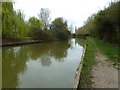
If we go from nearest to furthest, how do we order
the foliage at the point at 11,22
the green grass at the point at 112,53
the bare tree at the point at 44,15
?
the green grass at the point at 112,53 → the foliage at the point at 11,22 → the bare tree at the point at 44,15

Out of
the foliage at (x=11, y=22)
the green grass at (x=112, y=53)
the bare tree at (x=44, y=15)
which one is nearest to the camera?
the green grass at (x=112, y=53)

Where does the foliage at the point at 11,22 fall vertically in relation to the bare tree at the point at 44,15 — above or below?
below

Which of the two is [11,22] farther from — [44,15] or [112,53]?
[44,15]

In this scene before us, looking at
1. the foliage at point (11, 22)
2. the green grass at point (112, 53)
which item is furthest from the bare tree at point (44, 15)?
the green grass at point (112, 53)

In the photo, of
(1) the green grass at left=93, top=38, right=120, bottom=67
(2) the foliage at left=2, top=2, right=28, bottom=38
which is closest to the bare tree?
(2) the foliage at left=2, top=2, right=28, bottom=38

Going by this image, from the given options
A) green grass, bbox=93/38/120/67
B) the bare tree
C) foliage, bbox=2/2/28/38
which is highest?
the bare tree

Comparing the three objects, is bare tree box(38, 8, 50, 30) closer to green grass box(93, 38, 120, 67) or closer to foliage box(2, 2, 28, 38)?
foliage box(2, 2, 28, 38)

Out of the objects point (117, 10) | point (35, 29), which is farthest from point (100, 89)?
point (35, 29)

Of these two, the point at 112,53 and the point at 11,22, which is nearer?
the point at 112,53

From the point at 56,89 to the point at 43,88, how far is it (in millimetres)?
451

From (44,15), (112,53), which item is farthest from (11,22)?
(44,15)

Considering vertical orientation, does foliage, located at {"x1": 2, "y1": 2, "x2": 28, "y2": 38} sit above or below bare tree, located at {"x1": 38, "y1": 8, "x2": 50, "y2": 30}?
below

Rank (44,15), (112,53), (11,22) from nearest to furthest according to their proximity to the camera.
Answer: (112,53)
(11,22)
(44,15)

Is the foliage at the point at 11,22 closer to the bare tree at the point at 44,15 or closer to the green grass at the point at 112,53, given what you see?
the green grass at the point at 112,53
